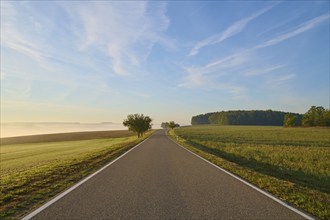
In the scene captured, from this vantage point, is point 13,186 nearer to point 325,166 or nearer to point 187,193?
point 187,193

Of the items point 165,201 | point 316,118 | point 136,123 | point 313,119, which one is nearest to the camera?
point 165,201

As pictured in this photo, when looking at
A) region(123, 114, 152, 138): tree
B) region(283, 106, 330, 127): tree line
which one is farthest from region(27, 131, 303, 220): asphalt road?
region(283, 106, 330, 127): tree line

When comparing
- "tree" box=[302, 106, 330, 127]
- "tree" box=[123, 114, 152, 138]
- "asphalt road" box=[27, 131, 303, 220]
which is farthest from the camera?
"tree" box=[302, 106, 330, 127]

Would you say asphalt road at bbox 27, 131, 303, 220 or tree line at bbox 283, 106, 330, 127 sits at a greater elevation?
tree line at bbox 283, 106, 330, 127

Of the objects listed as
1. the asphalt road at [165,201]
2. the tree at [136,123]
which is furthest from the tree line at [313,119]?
the asphalt road at [165,201]

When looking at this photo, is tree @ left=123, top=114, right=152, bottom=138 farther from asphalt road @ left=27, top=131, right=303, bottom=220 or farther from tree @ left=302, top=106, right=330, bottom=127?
tree @ left=302, top=106, right=330, bottom=127

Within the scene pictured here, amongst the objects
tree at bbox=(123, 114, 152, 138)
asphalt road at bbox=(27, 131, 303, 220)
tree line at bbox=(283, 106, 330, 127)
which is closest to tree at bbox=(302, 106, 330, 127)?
tree line at bbox=(283, 106, 330, 127)

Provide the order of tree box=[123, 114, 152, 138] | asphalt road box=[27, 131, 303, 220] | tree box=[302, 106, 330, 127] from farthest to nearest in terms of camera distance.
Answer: tree box=[302, 106, 330, 127] < tree box=[123, 114, 152, 138] < asphalt road box=[27, 131, 303, 220]

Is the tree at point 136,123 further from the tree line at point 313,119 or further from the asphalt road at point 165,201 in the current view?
the tree line at point 313,119

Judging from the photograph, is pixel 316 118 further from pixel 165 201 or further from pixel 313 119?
pixel 165 201

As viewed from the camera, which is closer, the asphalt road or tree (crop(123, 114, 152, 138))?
the asphalt road

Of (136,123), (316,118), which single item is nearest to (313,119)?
(316,118)

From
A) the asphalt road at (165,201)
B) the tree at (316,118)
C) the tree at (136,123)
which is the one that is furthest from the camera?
the tree at (316,118)

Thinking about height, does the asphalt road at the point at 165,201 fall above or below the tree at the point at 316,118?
below
